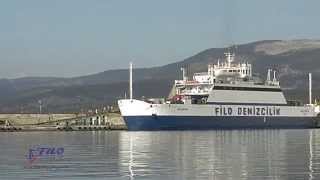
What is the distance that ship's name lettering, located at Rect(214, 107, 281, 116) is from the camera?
347 feet

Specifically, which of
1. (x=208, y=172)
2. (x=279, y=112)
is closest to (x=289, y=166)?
(x=208, y=172)

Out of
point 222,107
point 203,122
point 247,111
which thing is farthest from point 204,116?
point 247,111

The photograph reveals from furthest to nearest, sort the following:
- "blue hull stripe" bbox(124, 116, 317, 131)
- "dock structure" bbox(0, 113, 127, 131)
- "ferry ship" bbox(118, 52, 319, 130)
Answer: "dock structure" bbox(0, 113, 127, 131) → "ferry ship" bbox(118, 52, 319, 130) → "blue hull stripe" bbox(124, 116, 317, 131)

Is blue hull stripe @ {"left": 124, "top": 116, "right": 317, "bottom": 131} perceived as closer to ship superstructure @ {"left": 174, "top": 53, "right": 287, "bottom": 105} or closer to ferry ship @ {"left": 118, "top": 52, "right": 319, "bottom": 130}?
ferry ship @ {"left": 118, "top": 52, "right": 319, "bottom": 130}

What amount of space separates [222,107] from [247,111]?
505cm

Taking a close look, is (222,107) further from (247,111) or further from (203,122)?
(247,111)

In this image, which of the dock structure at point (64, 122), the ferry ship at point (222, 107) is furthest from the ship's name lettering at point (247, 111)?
the dock structure at point (64, 122)

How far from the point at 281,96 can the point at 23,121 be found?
41619 millimetres

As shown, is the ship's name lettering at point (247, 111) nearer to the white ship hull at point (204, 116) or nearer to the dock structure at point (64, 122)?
the white ship hull at point (204, 116)

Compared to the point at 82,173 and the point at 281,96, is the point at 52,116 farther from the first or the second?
the point at 82,173

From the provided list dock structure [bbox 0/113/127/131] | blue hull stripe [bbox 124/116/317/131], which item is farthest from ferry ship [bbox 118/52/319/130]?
dock structure [bbox 0/113/127/131]

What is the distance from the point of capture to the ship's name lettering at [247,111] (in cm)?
10569

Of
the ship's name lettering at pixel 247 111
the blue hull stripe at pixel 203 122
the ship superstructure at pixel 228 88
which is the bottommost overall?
the blue hull stripe at pixel 203 122

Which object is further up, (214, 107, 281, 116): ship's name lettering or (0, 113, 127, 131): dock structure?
(214, 107, 281, 116): ship's name lettering
